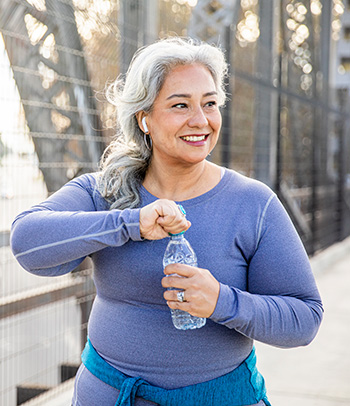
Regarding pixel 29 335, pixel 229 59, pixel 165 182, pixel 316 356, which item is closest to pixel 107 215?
pixel 165 182

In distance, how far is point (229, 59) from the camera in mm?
5871

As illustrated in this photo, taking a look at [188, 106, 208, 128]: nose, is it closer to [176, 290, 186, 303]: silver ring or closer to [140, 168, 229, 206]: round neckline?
[140, 168, 229, 206]: round neckline

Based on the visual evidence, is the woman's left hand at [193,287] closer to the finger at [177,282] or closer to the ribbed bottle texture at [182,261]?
the finger at [177,282]

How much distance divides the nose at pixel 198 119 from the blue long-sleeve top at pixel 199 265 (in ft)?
0.72

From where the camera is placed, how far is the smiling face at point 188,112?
6.24 ft

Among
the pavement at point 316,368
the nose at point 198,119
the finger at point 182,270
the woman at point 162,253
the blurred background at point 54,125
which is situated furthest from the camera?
the pavement at point 316,368

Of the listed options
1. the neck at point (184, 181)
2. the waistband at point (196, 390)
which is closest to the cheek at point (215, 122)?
the neck at point (184, 181)

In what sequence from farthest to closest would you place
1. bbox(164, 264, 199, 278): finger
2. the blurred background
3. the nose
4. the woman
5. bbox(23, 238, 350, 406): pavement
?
1. bbox(23, 238, 350, 406): pavement
2. the blurred background
3. the nose
4. the woman
5. bbox(164, 264, 199, 278): finger

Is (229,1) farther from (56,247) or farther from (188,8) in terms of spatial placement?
(56,247)

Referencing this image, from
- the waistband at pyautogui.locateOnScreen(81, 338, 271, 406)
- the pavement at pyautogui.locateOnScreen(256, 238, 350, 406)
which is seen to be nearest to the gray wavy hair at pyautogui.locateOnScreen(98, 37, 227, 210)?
the waistband at pyautogui.locateOnScreen(81, 338, 271, 406)

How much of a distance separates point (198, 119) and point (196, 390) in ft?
2.69

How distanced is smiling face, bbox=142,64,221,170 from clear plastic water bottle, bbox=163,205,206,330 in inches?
11.3

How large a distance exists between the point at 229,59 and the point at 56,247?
4455mm

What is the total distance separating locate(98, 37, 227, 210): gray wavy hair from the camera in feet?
6.30
